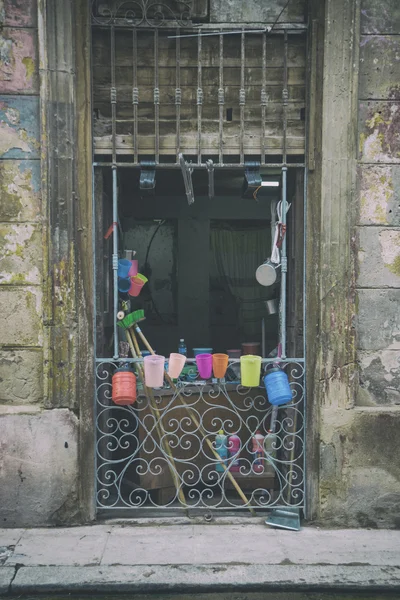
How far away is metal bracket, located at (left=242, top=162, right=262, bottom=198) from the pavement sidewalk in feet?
9.19

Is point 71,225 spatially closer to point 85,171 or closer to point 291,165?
point 85,171

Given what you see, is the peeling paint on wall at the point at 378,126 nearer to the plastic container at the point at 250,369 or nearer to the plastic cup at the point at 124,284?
the plastic container at the point at 250,369

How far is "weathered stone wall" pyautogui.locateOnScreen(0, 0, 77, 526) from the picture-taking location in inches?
183

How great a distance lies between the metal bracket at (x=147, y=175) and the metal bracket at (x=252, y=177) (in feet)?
2.54

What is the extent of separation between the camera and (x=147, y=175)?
15.7 feet

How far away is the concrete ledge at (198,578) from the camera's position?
3826 millimetres

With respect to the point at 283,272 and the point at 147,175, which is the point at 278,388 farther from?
the point at 147,175

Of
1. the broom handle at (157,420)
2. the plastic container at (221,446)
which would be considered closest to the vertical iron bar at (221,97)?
the broom handle at (157,420)

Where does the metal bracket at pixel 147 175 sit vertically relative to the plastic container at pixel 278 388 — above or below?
above

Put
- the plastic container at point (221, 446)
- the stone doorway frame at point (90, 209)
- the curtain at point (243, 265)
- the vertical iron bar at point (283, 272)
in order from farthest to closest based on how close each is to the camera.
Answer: the curtain at point (243, 265), the plastic container at point (221, 446), the vertical iron bar at point (283, 272), the stone doorway frame at point (90, 209)

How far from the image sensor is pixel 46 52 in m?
4.57

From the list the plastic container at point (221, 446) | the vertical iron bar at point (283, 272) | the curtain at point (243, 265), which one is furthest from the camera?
the curtain at point (243, 265)

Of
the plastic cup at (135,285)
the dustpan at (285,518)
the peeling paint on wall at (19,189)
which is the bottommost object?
the dustpan at (285,518)

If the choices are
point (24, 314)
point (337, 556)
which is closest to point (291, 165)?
point (24, 314)
